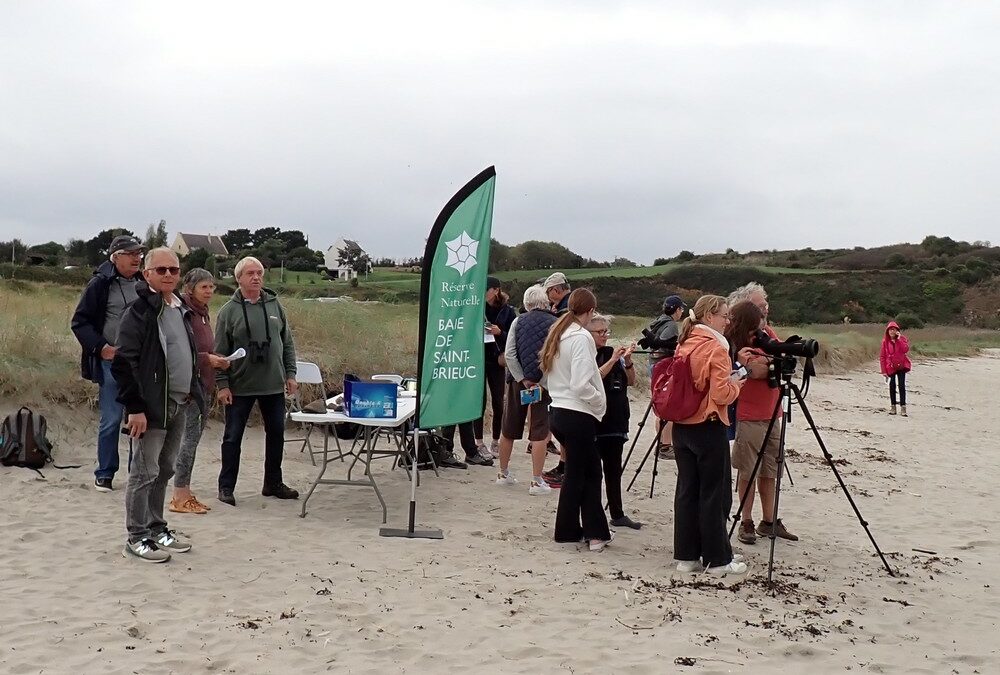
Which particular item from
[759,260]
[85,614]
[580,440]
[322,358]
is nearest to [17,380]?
[322,358]

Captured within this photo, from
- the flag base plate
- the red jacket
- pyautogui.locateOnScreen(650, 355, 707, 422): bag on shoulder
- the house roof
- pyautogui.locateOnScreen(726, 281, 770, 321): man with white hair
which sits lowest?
the flag base plate

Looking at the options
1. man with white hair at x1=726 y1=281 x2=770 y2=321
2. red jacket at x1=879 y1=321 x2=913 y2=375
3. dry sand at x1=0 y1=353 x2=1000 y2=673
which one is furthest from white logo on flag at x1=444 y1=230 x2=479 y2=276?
red jacket at x1=879 y1=321 x2=913 y2=375

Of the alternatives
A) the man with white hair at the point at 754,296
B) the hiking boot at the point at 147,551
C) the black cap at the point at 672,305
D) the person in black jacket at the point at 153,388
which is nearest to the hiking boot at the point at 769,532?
the man with white hair at the point at 754,296

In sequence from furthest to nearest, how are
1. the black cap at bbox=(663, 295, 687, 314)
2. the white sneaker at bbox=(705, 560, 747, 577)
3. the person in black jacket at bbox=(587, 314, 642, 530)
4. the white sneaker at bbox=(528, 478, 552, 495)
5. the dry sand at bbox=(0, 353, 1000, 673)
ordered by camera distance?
the black cap at bbox=(663, 295, 687, 314) → the white sneaker at bbox=(528, 478, 552, 495) → the person in black jacket at bbox=(587, 314, 642, 530) → the white sneaker at bbox=(705, 560, 747, 577) → the dry sand at bbox=(0, 353, 1000, 673)

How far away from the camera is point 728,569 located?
213 inches

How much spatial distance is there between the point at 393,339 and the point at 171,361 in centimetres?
768

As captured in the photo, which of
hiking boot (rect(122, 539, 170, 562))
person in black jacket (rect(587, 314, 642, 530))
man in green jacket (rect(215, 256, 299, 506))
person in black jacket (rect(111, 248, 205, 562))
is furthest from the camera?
man in green jacket (rect(215, 256, 299, 506))

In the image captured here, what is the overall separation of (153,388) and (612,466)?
10.7 feet

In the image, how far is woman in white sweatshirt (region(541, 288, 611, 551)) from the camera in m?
5.75

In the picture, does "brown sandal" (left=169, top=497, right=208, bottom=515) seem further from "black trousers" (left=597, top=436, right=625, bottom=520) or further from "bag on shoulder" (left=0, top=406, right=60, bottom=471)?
"black trousers" (left=597, top=436, right=625, bottom=520)

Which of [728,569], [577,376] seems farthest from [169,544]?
[728,569]

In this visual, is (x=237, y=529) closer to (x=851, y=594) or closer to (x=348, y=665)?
(x=348, y=665)

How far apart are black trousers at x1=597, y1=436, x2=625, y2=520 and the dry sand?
0.81 feet

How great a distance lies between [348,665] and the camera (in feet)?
12.8
